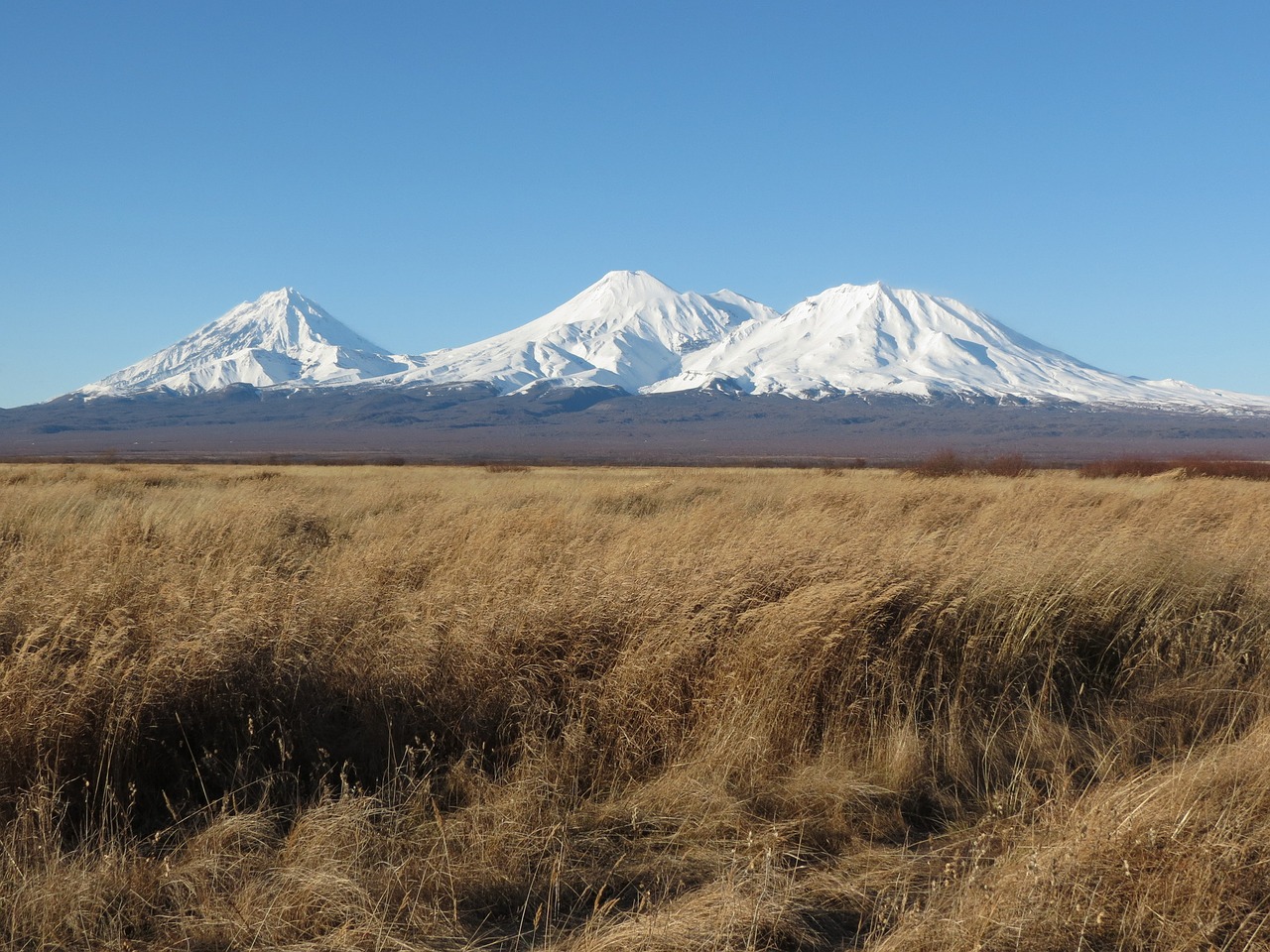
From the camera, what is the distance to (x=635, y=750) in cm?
497

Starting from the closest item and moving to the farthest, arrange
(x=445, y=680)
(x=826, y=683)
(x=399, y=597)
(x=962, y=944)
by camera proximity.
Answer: (x=962, y=944) < (x=445, y=680) < (x=826, y=683) < (x=399, y=597)

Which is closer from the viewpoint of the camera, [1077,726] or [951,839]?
[951,839]

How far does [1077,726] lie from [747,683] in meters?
2.00

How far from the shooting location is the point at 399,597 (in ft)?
20.3

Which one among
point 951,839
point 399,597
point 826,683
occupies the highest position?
point 399,597

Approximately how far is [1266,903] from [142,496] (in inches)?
670

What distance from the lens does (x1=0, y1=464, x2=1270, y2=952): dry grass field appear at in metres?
3.47

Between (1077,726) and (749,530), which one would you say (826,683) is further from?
(749,530)

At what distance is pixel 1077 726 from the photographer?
18.6 ft

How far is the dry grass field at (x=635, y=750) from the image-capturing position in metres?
3.47

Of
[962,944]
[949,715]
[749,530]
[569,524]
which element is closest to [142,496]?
[569,524]

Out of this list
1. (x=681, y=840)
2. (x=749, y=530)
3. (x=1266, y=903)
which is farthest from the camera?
(x=749, y=530)

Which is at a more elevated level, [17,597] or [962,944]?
[17,597]

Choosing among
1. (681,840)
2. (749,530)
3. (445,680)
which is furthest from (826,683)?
(749,530)
